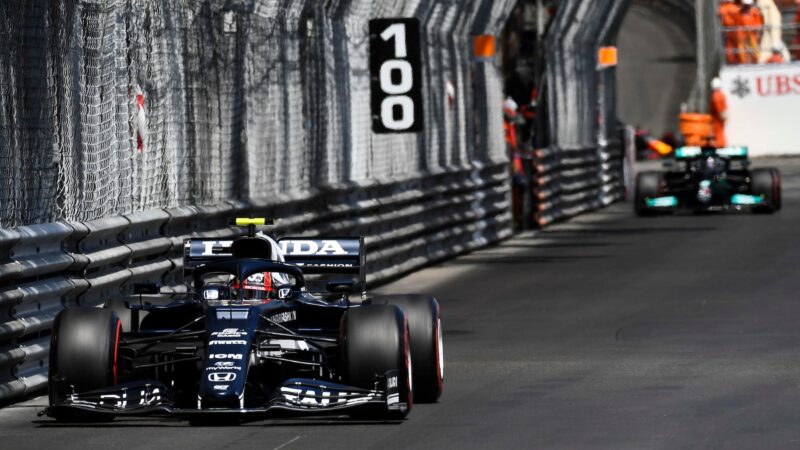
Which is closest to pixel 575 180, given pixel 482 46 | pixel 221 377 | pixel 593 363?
pixel 482 46

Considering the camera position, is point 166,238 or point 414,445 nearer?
point 414,445

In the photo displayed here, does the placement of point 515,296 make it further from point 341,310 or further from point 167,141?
point 341,310

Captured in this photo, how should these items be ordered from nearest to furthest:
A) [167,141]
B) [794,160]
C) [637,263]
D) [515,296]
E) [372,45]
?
[167,141] < [515,296] < [372,45] < [637,263] < [794,160]

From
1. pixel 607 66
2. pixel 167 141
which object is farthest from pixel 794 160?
pixel 167 141

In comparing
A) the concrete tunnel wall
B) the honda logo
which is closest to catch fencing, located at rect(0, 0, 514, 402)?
the honda logo

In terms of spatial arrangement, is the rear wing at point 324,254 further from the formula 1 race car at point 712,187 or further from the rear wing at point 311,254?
the formula 1 race car at point 712,187

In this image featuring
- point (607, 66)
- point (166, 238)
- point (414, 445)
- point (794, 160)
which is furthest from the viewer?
point (794, 160)

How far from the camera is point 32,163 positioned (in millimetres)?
12188

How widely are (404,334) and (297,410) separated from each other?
0.70 meters

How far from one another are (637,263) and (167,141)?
8.13m

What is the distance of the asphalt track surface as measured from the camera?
381 inches

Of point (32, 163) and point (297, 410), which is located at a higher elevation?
point (32, 163)

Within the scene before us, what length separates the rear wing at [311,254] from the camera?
11492 millimetres

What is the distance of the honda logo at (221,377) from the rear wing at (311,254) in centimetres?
175
